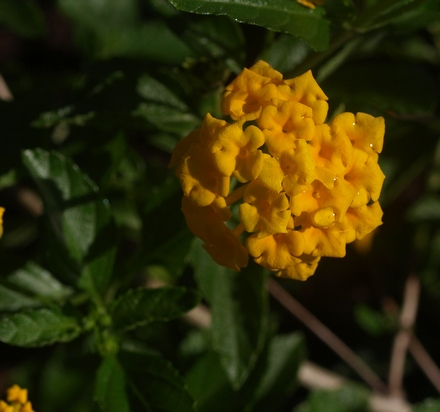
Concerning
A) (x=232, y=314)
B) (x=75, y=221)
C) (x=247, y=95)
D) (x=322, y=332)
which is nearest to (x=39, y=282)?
(x=75, y=221)

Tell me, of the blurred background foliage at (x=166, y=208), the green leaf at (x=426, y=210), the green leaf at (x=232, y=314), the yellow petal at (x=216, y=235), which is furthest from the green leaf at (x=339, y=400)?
the yellow petal at (x=216, y=235)

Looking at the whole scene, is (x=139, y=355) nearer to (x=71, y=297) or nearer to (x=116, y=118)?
(x=71, y=297)


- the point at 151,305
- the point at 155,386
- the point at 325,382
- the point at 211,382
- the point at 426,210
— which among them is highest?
the point at 151,305

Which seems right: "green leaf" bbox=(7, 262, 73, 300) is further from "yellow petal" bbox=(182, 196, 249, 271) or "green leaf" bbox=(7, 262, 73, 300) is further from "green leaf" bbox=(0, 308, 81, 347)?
"yellow petal" bbox=(182, 196, 249, 271)

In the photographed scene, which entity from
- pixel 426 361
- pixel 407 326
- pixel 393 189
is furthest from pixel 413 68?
pixel 426 361

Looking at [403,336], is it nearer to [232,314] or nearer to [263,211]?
[232,314]

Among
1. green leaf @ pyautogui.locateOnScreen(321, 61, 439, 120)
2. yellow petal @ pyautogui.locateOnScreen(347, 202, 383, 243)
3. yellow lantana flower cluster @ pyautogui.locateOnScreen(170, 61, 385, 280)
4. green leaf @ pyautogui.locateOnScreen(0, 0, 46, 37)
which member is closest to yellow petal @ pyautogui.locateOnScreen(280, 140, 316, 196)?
yellow lantana flower cluster @ pyautogui.locateOnScreen(170, 61, 385, 280)

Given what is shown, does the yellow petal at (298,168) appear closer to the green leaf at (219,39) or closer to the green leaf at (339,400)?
the green leaf at (219,39)
